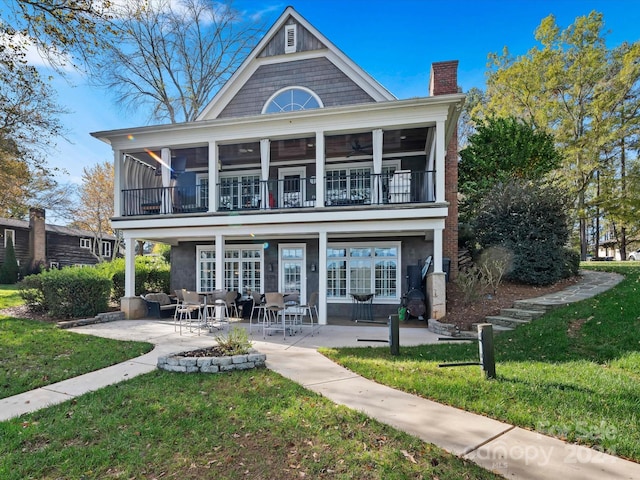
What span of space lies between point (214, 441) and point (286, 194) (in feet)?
33.3

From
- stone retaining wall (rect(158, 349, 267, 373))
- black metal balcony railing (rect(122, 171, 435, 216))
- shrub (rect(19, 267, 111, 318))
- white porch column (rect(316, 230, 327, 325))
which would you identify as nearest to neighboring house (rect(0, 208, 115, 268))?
shrub (rect(19, 267, 111, 318))

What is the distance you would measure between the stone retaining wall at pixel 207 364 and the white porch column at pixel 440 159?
6609 mm

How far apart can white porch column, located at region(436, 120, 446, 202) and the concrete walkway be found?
12.7 feet

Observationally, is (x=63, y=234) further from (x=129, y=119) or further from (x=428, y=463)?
(x=428, y=463)

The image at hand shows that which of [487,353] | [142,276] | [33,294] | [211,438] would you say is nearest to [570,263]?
[487,353]

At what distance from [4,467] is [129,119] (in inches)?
835

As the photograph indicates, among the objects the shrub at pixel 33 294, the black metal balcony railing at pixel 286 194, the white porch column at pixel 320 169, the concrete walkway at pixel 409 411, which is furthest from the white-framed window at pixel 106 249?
the white porch column at pixel 320 169

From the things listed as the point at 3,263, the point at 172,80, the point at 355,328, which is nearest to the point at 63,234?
the point at 3,263

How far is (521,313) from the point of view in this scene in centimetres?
818

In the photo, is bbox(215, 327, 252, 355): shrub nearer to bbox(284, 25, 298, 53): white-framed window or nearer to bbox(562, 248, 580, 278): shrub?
bbox(562, 248, 580, 278): shrub

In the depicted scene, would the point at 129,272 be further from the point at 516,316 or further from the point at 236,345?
the point at 516,316

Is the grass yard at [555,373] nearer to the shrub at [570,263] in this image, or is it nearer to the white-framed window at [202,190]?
the shrub at [570,263]

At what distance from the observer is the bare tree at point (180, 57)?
19672 millimetres

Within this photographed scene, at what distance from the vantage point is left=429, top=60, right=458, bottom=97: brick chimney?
1182 centimetres
